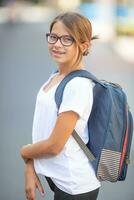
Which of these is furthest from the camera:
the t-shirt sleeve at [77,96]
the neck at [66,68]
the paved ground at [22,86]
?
the paved ground at [22,86]

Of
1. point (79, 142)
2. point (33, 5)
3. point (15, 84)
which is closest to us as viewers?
point (79, 142)

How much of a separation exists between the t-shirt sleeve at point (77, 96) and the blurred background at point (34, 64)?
4.70ft

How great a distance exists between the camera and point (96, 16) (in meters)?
8.80

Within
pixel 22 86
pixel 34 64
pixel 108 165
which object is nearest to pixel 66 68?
pixel 108 165

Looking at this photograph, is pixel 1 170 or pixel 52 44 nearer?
pixel 52 44

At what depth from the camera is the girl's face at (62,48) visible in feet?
5.71

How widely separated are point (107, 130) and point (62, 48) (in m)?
0.35

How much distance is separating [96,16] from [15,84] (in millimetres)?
3938

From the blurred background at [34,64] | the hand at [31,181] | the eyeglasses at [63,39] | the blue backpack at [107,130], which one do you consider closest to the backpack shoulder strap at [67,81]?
the blue backpack at [107,130]

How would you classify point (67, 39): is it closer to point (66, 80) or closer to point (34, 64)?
point (66, 80)

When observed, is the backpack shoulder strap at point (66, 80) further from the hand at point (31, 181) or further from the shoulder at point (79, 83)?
the hand at point (31, 181)

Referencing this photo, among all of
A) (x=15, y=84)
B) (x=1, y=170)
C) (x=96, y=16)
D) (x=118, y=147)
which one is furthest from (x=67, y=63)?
(x=96, y=16)

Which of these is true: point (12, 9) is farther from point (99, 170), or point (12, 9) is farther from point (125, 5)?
point (99, 170)

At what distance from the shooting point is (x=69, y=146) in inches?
69.3
